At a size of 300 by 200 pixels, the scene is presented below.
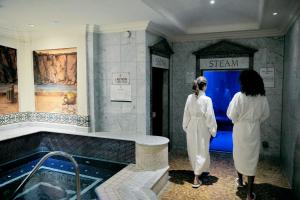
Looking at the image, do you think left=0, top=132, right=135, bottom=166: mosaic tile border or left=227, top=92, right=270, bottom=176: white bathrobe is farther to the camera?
left=0, top=132, right=135, bottom=166: mosaic tile border

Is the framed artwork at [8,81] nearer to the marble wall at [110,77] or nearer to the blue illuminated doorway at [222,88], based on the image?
the marble wall at [110,77]

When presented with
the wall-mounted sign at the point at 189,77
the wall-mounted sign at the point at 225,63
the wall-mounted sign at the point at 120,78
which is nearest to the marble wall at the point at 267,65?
the wall-mounted sign at the point at 189,77

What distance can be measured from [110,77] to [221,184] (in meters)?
3.17

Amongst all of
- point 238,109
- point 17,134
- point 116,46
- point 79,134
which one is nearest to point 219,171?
point 238,109

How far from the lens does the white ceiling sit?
12.5 feet

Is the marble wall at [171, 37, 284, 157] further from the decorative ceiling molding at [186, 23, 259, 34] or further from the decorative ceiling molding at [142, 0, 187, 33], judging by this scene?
the decorative ceiling molding at [142, 0, 187, 33]

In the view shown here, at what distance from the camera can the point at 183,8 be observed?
435 cm

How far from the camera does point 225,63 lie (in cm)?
592

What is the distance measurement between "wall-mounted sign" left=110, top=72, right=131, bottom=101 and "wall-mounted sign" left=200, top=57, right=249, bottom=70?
209cm

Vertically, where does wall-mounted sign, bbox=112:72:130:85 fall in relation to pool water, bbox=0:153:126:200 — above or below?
above

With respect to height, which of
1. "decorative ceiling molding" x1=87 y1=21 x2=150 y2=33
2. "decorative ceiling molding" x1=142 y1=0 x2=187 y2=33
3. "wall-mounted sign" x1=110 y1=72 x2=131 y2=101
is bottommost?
"wall-mounted sign" x1=110 y1=72 x2=131 y2=101

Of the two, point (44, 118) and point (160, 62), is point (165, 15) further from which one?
point (44, 118)

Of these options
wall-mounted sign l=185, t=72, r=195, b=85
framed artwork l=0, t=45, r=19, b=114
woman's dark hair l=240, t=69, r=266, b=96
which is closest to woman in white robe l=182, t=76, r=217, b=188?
woman's dark hair l=240, t=69, r=266, b=96

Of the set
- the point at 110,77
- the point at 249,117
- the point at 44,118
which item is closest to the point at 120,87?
the point at 110,77
